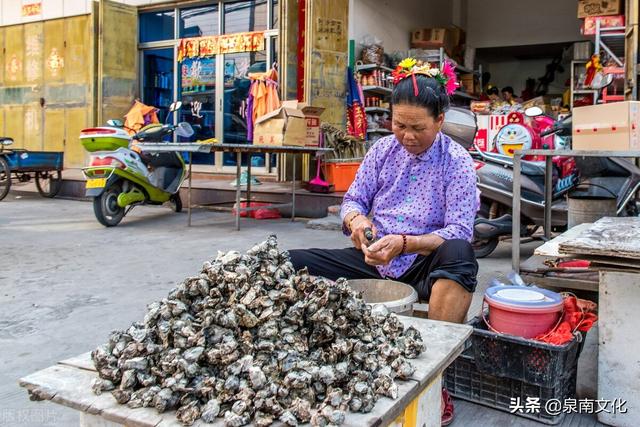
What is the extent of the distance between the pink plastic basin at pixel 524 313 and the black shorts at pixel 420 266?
211 millimetres

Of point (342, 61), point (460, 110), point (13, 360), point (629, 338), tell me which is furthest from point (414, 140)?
point (342, 61)

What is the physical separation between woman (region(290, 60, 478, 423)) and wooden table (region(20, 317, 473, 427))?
424 millimetres

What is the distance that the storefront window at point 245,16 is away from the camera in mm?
9312

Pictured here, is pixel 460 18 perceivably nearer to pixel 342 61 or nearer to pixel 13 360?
pixel 342 61

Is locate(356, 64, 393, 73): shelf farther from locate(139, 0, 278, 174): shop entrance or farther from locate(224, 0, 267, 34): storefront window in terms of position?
locate(224, 0, 267, 34): storefront window

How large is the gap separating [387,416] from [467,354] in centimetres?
114

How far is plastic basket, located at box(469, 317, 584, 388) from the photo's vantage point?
2023 mm

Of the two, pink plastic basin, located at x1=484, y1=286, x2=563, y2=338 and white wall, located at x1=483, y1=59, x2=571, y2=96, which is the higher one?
white wall, located at x1=483, y1=59, x2=571, y2=96

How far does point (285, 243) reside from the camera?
544 centimetres

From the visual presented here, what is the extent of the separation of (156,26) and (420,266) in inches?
375

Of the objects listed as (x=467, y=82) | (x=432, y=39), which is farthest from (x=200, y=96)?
(x=467, y=82)

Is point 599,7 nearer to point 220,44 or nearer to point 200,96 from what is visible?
point 220,44

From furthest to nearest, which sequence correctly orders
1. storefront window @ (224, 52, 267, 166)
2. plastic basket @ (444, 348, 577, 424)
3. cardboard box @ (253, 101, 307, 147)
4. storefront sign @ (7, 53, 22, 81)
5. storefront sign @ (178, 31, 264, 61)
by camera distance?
1. storefront sign @ (7, 53, 22, 81)
2. storefront window @ (224, 52, 267, 166)
3. storefront sign @ (178, 31, 264, 61)
4. cardboard box @ (253, 101, 307, 147)
5. plastic basket @ (444, 348, 577, 424)

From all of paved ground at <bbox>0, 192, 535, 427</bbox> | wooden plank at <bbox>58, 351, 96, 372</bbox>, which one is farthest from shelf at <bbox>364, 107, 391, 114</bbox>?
wooden plank at <bbox>58, 351, 96, 372</bbox>
